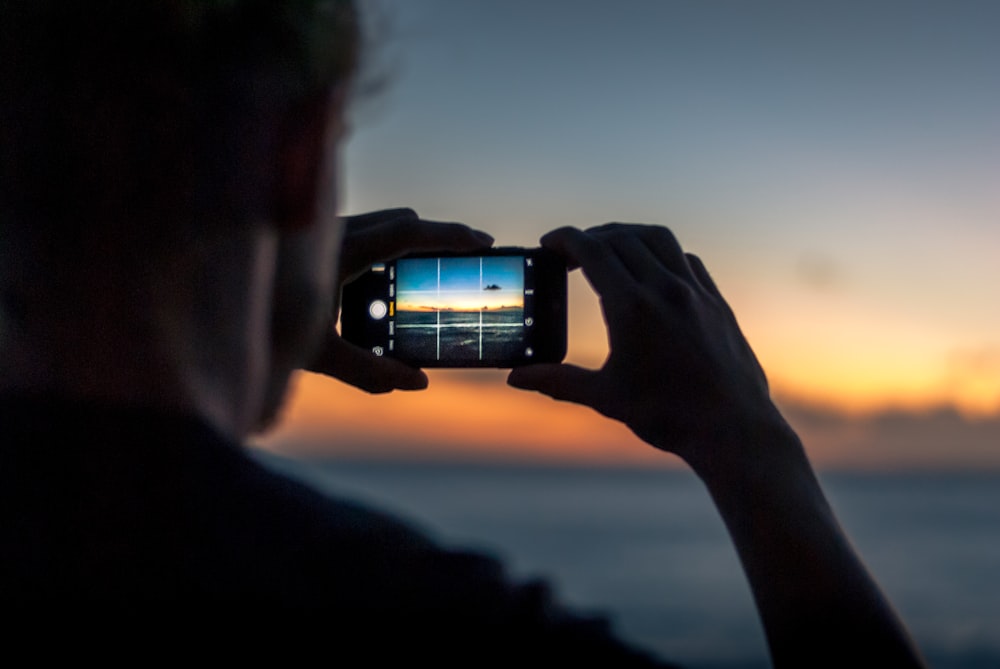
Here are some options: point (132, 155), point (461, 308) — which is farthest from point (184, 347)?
point (461, 308)

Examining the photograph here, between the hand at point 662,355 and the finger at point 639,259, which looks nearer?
the hand at point 662,355

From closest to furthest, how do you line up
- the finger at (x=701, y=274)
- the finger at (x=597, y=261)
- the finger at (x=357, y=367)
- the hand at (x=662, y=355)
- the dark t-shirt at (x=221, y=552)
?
the dark t-shirt at (x=221, y=552), the hand at (x=662, y=355), the finger at (x=597, y=261), the finger at (x=701, y=274), the finger at (x=357, y=367)

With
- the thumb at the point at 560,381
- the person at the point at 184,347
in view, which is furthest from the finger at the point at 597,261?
the person at the point at 184,347

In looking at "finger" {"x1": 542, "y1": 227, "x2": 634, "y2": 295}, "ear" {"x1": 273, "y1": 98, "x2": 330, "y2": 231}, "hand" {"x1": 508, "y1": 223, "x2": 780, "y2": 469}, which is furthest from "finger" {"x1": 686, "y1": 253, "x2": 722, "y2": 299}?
"ear" {"x1": 273, "y1": 98, "x2": 330, "y2": 231}

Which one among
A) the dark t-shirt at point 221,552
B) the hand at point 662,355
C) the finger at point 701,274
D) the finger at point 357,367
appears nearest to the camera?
the dark t-shirt at point 221,552

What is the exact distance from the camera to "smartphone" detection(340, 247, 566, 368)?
5.75ft

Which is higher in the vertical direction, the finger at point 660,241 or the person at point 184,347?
A: the finger at point 660,241

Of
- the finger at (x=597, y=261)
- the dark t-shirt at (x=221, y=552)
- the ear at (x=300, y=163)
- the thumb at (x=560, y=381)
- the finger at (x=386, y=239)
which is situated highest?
the finger at (x=386, y=239)

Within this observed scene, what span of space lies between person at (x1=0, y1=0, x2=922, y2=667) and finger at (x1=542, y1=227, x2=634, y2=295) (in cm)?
50

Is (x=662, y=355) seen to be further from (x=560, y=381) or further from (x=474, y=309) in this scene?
(x=474, y=309)

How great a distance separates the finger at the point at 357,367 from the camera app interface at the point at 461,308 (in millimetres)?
141

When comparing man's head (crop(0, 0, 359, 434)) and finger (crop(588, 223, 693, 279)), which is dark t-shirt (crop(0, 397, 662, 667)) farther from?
finger (crop(588, 223, 693, 279))

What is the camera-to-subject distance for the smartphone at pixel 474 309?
1.75 m

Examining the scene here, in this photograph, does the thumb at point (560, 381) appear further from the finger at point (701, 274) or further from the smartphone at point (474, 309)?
the smartphone at point (474, 309)
